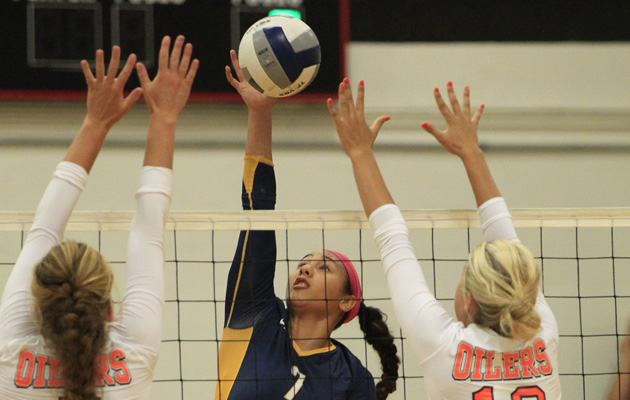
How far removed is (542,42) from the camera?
Result: 17.0 ft

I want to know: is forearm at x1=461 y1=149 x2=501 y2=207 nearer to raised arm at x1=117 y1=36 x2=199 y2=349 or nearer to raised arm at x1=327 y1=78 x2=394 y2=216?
raised arm at x1=327 y1=78 x2=394 y2=216

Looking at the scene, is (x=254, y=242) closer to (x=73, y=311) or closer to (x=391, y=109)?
(x=73, y=311)

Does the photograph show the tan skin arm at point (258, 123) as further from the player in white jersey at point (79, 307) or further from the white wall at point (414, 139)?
the white wall at point (414, 139)

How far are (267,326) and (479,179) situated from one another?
89cm

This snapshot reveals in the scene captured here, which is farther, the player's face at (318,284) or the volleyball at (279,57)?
the player's face at (318,284)

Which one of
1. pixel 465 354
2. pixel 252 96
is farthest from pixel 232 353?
pixel 465 354

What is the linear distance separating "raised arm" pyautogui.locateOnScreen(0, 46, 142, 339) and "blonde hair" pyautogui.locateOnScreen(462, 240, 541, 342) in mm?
948

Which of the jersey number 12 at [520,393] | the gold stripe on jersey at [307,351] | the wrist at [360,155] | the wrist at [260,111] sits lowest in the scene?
the jersey number 12 at [520,393]

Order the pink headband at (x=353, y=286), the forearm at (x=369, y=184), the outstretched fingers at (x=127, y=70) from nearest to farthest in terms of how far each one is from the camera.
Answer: the outstretched fingers at (x=127, y=70)
the forearm at (x=369, y=184)
the pink headband at (x=353, y=286)

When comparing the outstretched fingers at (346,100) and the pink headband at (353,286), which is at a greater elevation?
the outstretched fingers at (346,100)

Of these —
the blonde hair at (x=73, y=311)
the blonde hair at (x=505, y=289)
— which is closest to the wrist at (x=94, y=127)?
the blonde hair at (x=73, y=311)

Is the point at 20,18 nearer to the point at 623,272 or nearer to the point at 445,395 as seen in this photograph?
the point at 445,395

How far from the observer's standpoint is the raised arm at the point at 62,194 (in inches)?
65.1

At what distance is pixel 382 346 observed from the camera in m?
2.70
